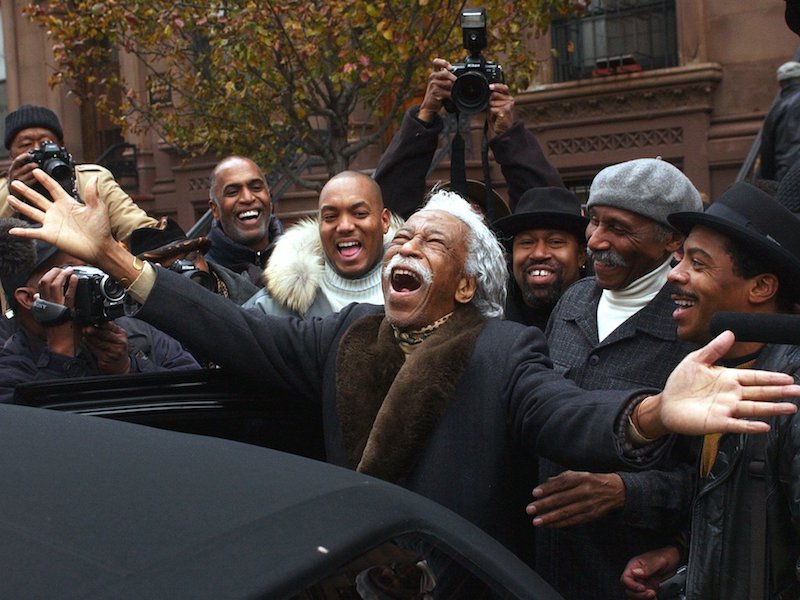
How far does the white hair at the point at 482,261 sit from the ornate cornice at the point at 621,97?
10.4m

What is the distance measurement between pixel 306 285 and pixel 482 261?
1.09 m

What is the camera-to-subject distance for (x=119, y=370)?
3447mm

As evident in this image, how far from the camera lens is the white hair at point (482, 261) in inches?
126

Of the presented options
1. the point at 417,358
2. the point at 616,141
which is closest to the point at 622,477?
the point at 417,358

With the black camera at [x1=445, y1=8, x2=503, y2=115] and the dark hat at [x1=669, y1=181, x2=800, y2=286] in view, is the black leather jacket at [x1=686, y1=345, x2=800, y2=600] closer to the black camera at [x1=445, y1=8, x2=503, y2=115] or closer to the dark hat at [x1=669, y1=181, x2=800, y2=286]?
the dark hat at [x1=669, y1=181, x2=800, y2=286]

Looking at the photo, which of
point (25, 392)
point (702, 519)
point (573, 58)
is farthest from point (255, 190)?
point (573, 58)

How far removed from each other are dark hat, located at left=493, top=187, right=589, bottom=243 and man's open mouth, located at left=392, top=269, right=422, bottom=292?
114cm

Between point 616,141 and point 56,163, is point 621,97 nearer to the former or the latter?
point 616,141

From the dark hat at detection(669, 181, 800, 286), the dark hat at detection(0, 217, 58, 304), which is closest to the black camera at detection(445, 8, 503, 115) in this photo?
the dark hat at detection(0, 217, 58, 304)

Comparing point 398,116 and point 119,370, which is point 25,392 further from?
point 398,116

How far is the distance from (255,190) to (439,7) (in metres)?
5.02

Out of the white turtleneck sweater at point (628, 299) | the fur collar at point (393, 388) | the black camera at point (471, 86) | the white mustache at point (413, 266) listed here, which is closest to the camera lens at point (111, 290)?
the fur collar at point (393, 388)

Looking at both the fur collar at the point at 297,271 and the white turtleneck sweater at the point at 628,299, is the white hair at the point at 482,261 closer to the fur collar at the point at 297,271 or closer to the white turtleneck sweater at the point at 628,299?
the white turtleneck sweater at the point at 628,299

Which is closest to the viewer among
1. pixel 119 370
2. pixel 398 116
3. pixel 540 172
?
pixel 119 370
